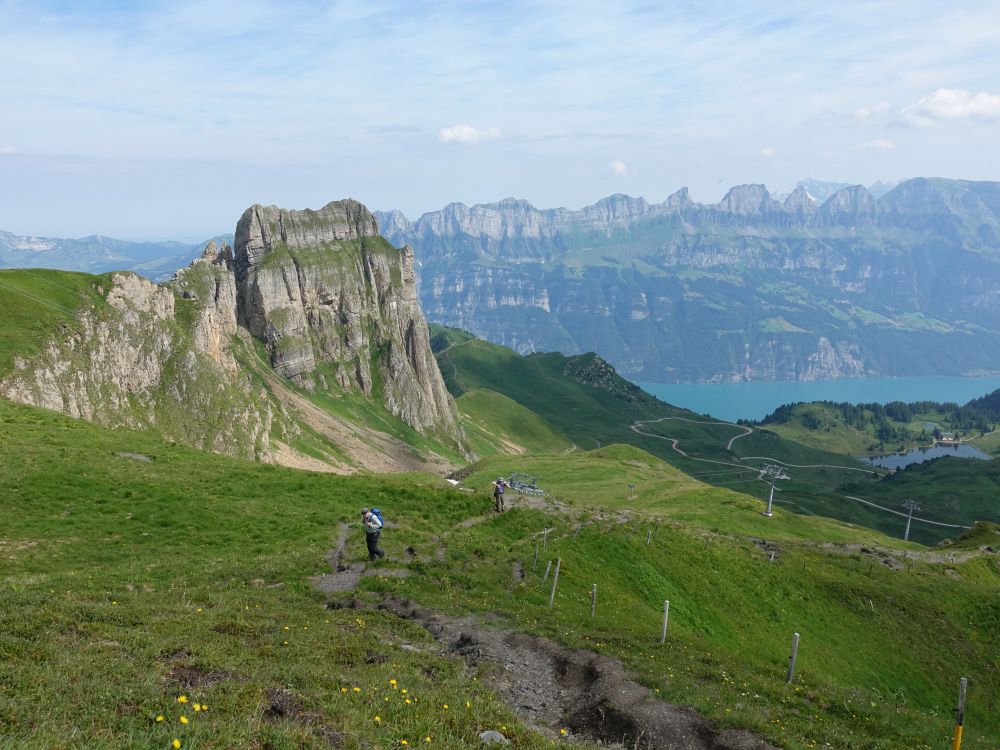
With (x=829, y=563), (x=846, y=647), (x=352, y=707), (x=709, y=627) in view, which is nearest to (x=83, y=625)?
(x=352, y=707)

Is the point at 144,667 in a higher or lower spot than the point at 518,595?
higher

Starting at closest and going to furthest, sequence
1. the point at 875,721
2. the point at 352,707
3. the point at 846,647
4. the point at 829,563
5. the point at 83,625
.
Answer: the point at 352,707 → the point at 83,625 → the point at 875,721 → the point at 846,647 → the point at 829,563

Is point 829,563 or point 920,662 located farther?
point 829,563

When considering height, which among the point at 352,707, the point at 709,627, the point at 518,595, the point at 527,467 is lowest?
the point at 527,467

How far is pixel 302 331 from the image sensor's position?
6521 inches

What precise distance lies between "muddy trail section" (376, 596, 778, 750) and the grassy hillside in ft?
3.18

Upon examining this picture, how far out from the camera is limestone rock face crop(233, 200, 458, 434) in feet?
525

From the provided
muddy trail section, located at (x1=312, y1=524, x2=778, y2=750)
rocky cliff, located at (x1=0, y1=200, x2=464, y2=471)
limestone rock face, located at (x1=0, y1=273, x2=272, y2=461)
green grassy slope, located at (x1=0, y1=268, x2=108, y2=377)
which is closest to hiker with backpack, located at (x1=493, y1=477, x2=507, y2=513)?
muddy trail section, located at (x1=312, y1=524, x2=778, y2=750)

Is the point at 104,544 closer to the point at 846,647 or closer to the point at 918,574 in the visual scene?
the point at 846,647

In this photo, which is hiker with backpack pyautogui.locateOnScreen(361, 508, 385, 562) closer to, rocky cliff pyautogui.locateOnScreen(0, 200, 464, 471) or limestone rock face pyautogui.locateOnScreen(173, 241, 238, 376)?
rocky cliff pyautogui.locateOnScreen(0, 200, 464, 471)

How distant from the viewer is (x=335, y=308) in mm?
178750

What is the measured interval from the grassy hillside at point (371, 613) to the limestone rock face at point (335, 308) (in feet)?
362

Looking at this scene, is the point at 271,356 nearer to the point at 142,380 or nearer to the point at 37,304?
the point at 142,380

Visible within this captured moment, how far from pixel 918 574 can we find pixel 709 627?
29060mm
